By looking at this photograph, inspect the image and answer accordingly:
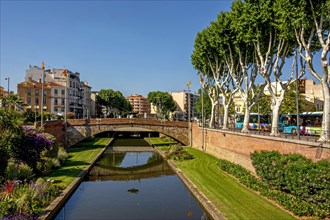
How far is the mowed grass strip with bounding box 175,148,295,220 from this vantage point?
18.0m

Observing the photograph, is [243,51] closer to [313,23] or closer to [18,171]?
[313,23]

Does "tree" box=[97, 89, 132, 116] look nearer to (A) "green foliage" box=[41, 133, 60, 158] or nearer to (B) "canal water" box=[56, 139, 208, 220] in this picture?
(B) "canal water" box=[56, 139, 208, 220]

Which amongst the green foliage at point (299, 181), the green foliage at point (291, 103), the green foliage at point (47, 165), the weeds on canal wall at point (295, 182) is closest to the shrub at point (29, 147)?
the green foliage at point (47, 165)

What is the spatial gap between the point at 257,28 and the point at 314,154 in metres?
14.1

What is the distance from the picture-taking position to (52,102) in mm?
90812

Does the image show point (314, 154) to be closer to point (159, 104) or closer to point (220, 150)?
point (220, 150)

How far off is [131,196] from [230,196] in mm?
8661

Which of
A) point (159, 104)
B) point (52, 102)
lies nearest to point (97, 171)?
point (52, 102)

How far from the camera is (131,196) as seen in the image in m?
25.8

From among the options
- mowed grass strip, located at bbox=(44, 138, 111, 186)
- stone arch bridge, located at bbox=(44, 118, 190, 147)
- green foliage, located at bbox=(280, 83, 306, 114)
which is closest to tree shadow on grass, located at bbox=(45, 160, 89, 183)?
mowed grass strip, located at bbox=(44, 138, 111, 186)

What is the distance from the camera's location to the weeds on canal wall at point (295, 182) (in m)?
16.4

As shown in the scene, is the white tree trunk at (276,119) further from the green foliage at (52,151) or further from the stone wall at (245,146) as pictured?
the green foliage at (52,151)

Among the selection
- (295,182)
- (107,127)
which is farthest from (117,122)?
(295,182)

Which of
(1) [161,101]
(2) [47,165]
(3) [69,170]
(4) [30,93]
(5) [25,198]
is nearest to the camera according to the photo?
(5) [25,198]
